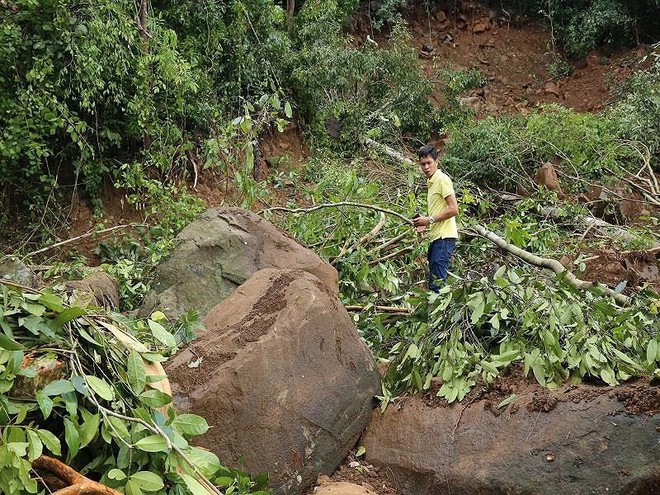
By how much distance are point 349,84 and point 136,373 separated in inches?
432

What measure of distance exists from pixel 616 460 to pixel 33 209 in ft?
26.7

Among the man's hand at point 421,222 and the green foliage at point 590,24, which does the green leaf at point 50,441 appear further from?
the green foliage at point 590,24

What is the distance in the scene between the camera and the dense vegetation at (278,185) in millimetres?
2492

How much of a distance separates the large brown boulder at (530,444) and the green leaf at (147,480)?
157 centimetres

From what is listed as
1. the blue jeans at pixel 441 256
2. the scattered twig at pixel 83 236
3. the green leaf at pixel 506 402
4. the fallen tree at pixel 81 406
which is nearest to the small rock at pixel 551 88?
the scattered twig at pixel 83 236

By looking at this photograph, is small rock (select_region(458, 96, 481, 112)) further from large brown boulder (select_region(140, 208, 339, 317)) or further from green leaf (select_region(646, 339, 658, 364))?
green leaf (select_region(646, 339, 658, 364))

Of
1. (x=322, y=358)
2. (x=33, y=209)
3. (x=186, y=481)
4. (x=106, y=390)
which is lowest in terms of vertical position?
(x=33, y=209)

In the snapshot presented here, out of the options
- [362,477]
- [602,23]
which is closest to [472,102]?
[602,23]

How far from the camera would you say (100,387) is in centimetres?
240

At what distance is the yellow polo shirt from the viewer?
236 inches

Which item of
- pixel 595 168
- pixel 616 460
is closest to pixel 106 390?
pixel 616 460

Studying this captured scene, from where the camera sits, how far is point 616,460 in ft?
10.1

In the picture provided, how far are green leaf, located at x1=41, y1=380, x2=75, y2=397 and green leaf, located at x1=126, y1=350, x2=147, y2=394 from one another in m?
0.26

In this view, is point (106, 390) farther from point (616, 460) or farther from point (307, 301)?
point (616, 460)
